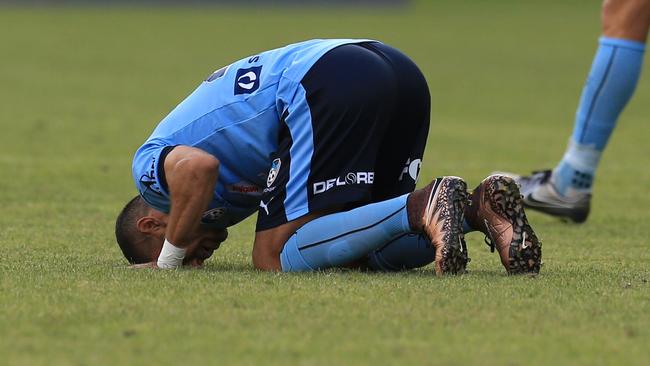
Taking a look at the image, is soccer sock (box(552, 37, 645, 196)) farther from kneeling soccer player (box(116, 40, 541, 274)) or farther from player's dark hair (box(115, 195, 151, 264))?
player's dark hair (box(115, 195, 151, 264))

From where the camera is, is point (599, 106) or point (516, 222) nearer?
point (516, 222)

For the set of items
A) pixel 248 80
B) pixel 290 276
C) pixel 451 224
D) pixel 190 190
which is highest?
pixel 248 80

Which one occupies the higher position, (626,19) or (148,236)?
(626,19)

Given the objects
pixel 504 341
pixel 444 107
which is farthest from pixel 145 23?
pixel 504 341

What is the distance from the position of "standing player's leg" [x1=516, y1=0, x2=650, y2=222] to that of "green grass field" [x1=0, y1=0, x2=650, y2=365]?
194 mm

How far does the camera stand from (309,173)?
5848 mm

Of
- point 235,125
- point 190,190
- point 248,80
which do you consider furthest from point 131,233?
point 248,80

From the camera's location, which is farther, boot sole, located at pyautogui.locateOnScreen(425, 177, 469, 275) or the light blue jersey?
the light blue jersey

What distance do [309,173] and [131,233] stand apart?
2.92 ft

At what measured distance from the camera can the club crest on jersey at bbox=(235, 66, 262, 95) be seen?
19.7 feet

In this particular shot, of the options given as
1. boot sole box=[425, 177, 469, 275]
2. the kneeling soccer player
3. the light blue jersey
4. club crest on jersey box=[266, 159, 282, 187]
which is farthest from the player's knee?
club crest on jersey box=[266, 159, 282, 187]

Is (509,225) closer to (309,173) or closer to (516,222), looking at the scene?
(516,222)

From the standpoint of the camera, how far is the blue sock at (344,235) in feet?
18.8

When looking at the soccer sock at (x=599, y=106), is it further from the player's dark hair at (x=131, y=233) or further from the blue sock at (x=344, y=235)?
the player's dark hair at (x=131, y=233)
